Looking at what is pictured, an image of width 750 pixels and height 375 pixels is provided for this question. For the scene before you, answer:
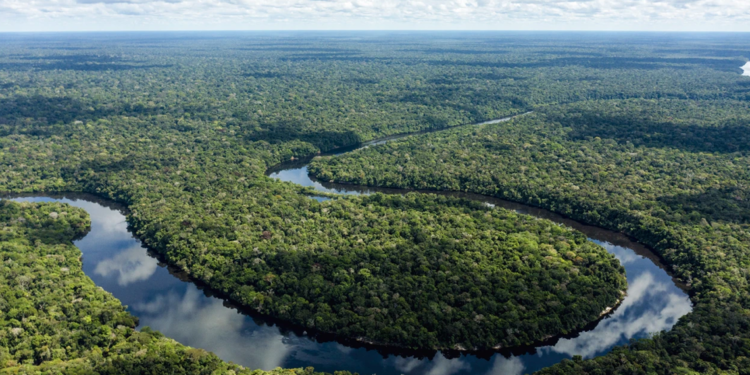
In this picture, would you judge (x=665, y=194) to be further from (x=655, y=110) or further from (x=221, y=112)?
(x=221, y=112)

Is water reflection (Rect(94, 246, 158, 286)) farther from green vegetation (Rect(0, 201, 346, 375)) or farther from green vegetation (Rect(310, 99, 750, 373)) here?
green vegetation (Rect(310, 99, 750, 373))

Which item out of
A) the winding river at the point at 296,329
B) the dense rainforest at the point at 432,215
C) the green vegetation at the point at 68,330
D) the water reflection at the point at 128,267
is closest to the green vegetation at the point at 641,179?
the dense rainforest at the point at 432,215

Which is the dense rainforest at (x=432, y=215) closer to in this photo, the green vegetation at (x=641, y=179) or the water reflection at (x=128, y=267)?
the green vegetation at (x=641, y=179)

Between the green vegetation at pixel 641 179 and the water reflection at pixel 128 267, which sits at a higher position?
the green vegetation at pixel 641 179

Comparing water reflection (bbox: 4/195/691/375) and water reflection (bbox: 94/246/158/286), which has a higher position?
water reflection (bbox: 94/246/158/286)

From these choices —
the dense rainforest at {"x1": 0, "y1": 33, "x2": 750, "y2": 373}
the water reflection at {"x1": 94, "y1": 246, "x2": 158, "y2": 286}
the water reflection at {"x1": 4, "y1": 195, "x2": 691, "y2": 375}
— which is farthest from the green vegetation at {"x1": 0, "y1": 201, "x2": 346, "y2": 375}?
the dense rainforest at {"x1": 0, "y1": 33, "x2": 750, "y2": 373}

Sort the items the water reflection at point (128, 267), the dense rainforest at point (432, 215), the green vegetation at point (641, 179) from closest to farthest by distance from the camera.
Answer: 1. the green vegetation at point (641, 179)
2. the dense rainforest at point (432, 215)
3. the water reflection at point (128, 267)

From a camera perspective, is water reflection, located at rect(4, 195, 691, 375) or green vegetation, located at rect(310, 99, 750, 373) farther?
green vegetation, located at rect(310, 99, 750, 373)

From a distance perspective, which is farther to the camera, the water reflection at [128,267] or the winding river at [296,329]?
the water reflection at [128,267]
